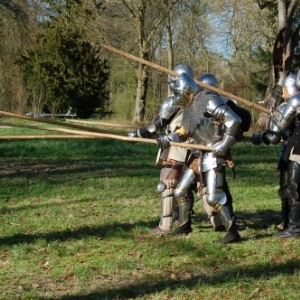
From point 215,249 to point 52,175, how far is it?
601cm

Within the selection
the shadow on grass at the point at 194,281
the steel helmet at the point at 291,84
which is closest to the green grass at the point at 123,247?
the shadow on grass at the point at 194,281

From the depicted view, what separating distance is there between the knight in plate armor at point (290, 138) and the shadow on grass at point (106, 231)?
1.30 feet

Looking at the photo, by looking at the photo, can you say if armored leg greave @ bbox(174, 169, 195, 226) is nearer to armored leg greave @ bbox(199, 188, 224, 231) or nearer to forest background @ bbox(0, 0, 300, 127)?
Answer: armored leg greave @ bbox(199, 188, 224, 231)

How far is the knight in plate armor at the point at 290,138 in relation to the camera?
6.03 meters

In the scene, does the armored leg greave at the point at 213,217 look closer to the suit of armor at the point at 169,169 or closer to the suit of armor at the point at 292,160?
the suit of armor at the point at 169,169

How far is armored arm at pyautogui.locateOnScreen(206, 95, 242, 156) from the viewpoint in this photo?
5.76 metres

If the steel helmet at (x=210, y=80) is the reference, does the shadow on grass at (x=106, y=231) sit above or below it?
below

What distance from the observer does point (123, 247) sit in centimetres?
603

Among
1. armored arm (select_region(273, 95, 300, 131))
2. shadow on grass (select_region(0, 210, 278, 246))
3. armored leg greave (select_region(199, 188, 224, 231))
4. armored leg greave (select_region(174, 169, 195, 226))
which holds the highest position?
armored arm (select_region(273, 95, 300, 131))

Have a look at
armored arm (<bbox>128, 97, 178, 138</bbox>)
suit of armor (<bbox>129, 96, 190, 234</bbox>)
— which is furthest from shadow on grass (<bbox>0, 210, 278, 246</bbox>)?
armored arm (<bbox>128, 97, 178, 138</bbox>)

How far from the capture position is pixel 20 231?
6.84 m

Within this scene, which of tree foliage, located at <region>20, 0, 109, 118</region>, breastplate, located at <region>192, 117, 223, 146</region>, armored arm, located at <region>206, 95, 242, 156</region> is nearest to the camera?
armored arm, located at <region>206, 95, 242, 156</region>

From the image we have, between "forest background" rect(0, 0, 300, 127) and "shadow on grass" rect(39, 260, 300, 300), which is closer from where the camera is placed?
"shadow on grass" rect(39, 260, 300, 300)

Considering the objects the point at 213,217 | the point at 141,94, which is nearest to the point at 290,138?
the point at 213,217
